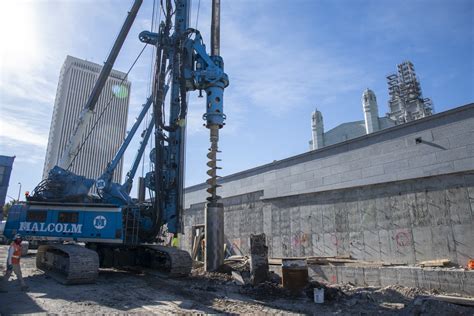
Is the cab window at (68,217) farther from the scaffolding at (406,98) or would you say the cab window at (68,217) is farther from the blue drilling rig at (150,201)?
the scaffolding at (406,98)

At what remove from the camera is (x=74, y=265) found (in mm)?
9703

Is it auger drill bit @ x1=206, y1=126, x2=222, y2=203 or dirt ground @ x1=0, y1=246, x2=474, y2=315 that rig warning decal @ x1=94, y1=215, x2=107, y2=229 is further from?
auger drill bit @ x1=206, y1=126, x2=222, y2=203

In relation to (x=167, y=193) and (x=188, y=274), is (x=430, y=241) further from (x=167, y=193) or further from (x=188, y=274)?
(x=167, y=193)

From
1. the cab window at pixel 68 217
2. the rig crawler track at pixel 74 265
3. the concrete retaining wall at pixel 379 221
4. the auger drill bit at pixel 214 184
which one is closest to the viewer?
the rig crawler track at pixel 74 265

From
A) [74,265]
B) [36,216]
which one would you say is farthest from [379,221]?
[36,216]

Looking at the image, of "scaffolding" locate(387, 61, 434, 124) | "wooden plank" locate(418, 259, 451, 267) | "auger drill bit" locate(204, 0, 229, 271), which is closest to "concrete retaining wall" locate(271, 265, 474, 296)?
"wooden plank" locate(418, 259, 451, 267)

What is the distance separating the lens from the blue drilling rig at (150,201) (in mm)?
11328

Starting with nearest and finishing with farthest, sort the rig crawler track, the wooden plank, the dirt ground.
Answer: the dirt ground
the rig crawler track
the wooden plank

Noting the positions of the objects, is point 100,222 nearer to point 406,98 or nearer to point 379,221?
point 379,221

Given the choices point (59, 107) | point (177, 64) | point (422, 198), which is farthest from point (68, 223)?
point (59, 107)

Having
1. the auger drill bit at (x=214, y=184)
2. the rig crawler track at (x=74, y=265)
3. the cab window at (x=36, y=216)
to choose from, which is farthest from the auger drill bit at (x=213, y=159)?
the cab window at (x=36, y=216)

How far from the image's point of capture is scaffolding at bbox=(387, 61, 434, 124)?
3772 cm

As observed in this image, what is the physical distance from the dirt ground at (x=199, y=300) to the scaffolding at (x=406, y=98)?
33115 mm

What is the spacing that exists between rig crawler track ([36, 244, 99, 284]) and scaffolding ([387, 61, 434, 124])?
35.7 metres
